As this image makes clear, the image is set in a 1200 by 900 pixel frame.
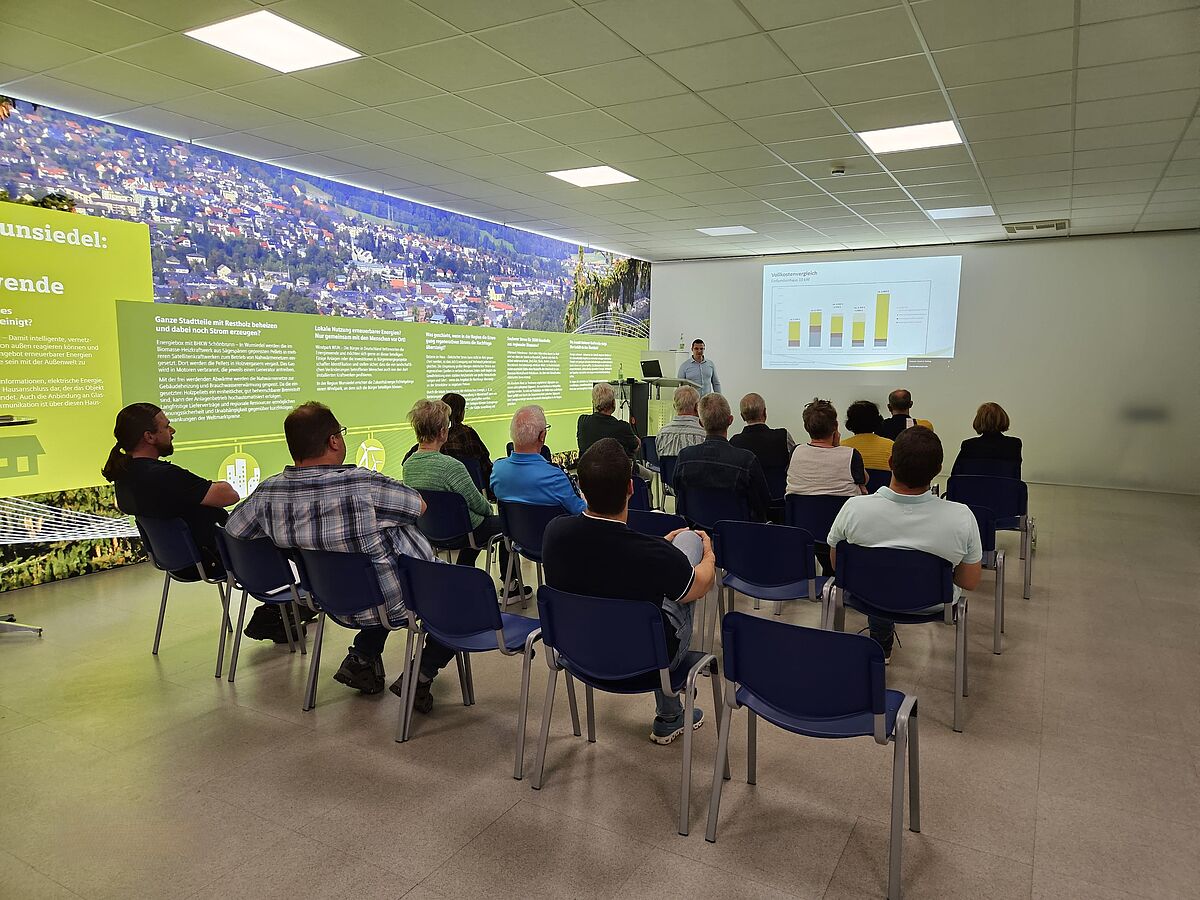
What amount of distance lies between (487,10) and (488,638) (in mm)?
2886

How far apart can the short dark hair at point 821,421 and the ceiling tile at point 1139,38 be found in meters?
2.21

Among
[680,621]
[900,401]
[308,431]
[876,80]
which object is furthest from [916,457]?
[900,401]

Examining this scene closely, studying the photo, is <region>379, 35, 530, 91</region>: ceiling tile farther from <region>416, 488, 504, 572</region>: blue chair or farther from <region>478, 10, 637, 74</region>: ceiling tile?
<region>416, 488, 504, 572</region>: blue chair

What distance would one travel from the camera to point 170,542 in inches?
147

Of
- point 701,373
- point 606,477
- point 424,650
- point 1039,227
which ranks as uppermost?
point 1039,227

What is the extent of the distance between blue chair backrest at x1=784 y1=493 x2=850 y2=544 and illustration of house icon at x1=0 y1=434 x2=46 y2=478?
4819 mm

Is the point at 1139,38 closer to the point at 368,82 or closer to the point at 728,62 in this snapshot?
the point at 728,62

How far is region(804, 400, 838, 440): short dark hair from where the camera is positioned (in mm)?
4422

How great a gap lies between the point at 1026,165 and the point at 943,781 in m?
5.44

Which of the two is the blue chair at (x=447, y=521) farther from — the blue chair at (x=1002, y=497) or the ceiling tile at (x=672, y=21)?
the blue chair at (x=1002, y=497)

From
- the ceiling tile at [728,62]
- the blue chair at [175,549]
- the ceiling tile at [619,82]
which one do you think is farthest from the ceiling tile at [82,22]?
the ceiling tile at [728,62]

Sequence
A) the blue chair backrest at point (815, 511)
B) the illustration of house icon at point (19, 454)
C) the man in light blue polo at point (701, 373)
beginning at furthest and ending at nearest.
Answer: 1. the man in light blue polo at point (701, 373)
2. the illustration of house icon at point (19, 454)
3. the blue chair backrest at point (815, 511)

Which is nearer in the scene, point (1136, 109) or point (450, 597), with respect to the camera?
point (450, 597)

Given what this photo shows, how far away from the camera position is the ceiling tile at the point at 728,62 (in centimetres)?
395
